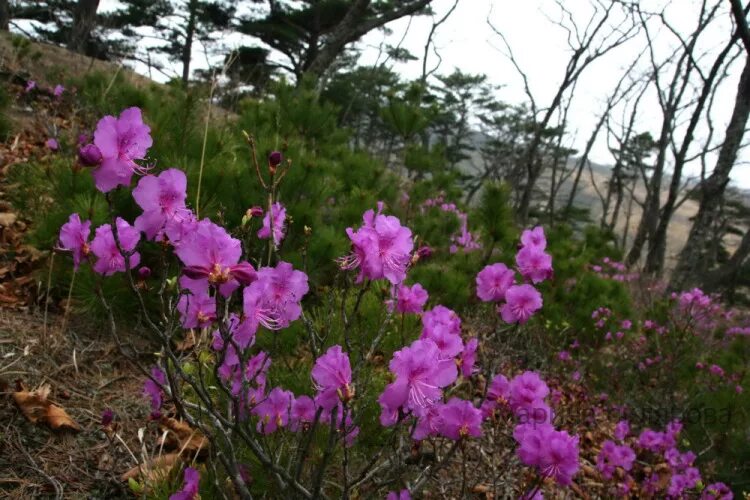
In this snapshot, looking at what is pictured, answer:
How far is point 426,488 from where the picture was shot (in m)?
1.95

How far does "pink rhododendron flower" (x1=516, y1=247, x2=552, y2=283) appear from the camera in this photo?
1.49 m

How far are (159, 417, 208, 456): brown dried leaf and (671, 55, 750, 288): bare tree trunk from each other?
25.3ft

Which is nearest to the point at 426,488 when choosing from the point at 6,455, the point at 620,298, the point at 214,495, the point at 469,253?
the point at 214,495

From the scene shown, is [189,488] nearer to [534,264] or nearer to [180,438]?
[180,438]

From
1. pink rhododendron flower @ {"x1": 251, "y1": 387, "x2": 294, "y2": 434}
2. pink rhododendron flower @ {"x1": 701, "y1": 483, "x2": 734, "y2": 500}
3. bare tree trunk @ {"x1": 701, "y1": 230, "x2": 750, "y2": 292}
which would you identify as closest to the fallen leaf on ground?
pink rhododendron flower @ {"x1": 251, "y1": 387, "x2": 294, "y2": 434}

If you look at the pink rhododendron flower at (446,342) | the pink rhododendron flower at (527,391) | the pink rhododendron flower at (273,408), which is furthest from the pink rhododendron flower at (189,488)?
the pink rhododendron flower at (527,391)

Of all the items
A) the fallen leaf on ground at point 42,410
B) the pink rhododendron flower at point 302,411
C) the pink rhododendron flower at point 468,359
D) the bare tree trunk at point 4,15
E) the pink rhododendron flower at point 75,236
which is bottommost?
the fallen leaf on ground at point 42,410

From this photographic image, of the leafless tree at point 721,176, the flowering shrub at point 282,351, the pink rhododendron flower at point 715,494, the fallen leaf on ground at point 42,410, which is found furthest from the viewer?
the leafless tree at point 721,176

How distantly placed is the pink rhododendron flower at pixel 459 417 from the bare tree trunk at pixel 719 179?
762 centimetres

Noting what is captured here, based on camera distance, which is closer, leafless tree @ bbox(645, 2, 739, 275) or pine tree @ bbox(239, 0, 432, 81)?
leafless tree @ bbox(645, 2, 739, 275)

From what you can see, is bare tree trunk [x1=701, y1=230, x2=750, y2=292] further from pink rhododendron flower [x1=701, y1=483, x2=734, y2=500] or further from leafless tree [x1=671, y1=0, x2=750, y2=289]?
pink rhododendron flower [x1=701, y1=483, x2=734, y2=500]

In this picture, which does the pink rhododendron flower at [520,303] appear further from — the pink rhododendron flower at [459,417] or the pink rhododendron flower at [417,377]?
the pink rhododendron flower at [417,377]

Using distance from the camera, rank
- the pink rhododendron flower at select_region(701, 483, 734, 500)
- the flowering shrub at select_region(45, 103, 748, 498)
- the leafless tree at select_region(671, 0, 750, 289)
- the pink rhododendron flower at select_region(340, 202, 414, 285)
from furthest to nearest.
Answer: the leafless tree at select_region(671, 0, 750, 289) < the pink rhododendron flower at select_region(701, 483, 734, 500) < the pink rhododendron flower at select_region(340, 202, 414, 285) < the flowering shrub at select_region(45, 103, 748, 498)

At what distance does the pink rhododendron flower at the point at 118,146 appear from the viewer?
0.87 metres
